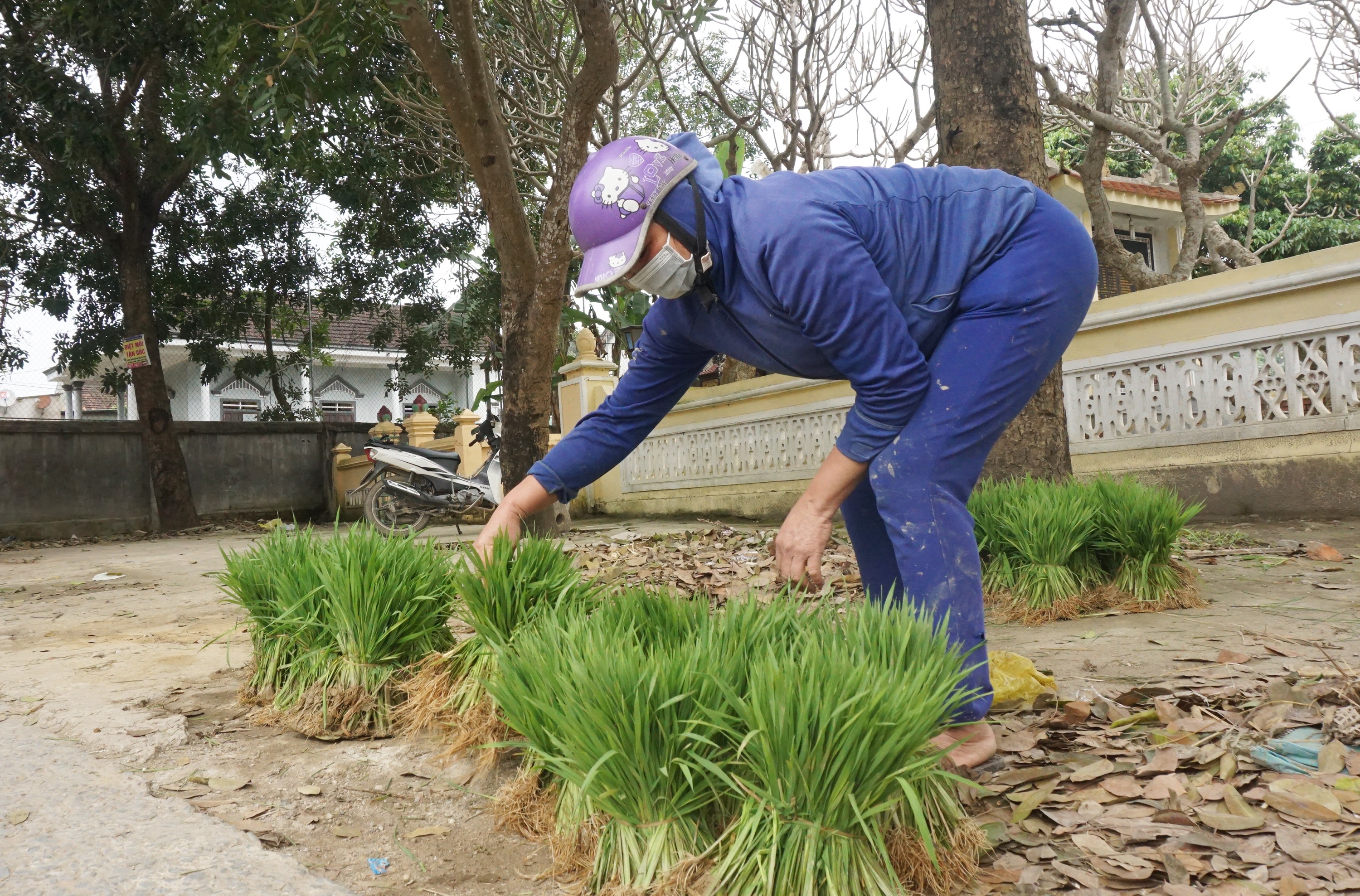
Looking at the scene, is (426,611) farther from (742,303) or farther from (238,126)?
(238,126)

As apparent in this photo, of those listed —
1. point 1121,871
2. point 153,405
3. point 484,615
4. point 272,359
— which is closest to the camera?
point 1121,871

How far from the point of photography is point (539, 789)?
2.01 m

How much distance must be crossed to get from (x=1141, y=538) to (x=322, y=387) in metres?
23.5

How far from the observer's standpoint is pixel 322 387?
24422 mm

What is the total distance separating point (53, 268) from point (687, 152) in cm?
1444

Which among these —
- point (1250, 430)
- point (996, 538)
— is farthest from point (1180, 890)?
point (1250, 430)

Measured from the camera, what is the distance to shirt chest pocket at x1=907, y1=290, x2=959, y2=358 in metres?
2.11

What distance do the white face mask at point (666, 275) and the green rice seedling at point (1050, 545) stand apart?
2.24 meters

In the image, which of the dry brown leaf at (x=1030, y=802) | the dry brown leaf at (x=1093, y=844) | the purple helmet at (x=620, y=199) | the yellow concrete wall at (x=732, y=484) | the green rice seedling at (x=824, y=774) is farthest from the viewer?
the yellow concrete wall at (x=732, y=484)

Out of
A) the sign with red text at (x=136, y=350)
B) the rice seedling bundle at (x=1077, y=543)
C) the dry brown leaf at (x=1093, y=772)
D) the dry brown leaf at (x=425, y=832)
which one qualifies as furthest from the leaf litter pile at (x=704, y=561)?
the sign with red text at (x=136, y=350)

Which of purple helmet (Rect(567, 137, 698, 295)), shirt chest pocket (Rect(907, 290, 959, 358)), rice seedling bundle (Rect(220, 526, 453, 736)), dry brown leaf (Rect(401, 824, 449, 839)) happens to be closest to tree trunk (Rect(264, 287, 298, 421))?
rice seedling bundle (Rect(220, 526, 453, 736))

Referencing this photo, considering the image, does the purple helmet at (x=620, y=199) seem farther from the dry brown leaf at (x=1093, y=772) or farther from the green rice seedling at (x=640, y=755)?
the dry brown leaf at (x=1093, y=772)

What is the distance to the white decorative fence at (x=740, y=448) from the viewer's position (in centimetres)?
892

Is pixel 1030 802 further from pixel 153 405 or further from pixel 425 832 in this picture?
pixel 153 405
